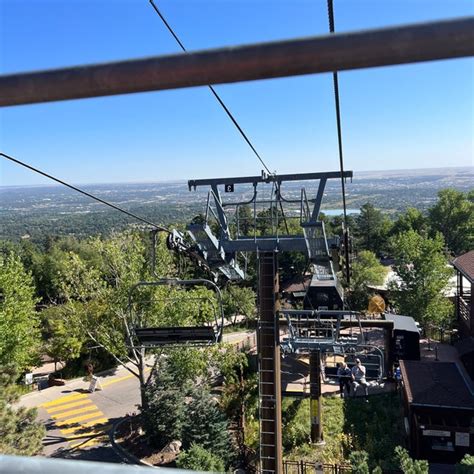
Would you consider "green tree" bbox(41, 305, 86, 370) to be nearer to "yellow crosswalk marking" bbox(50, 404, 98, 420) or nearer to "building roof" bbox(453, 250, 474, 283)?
"yellow crosswalk marking" bbox(50, 404, 98, 420)

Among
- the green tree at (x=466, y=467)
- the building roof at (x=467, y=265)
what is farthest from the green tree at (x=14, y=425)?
the building roof at (x=467, y=265)

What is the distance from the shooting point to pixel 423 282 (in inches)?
845

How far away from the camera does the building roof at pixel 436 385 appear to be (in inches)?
476

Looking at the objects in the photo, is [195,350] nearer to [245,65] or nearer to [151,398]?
[151,398]

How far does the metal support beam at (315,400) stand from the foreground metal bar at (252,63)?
1132cm

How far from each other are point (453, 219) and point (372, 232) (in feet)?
23.7

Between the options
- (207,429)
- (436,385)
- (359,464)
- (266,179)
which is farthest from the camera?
(436,385)

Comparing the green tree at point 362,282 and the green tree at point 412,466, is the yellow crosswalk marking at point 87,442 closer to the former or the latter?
the green tree at point 412,466

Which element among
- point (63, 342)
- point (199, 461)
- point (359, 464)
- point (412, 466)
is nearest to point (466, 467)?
point (412, 466)

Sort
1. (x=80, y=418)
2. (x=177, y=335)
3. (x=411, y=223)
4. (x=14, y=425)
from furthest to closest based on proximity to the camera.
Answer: (x=411, y=223) < (x=80, y=418) < (x=14, y=425) < (x=177, y=335)

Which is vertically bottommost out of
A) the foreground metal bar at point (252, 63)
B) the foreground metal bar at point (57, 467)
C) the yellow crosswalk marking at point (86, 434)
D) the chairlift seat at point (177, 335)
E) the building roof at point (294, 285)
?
the yellow crosswalk marking at point (86, 434)

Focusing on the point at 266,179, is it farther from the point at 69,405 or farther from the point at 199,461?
the point at 69,405

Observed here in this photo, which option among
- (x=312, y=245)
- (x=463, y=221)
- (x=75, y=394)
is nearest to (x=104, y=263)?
(x=75, y=394)

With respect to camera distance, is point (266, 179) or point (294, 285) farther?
point (294, 285)
